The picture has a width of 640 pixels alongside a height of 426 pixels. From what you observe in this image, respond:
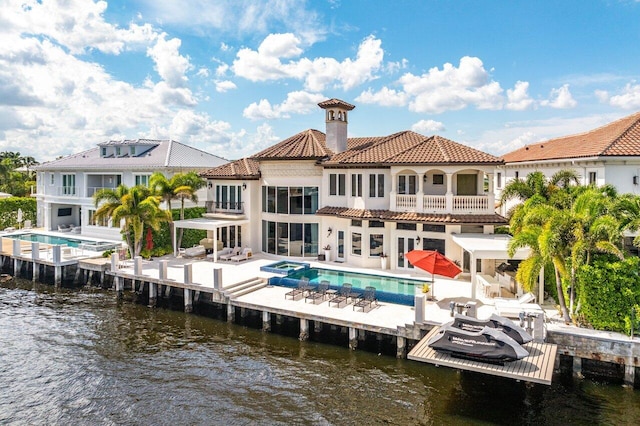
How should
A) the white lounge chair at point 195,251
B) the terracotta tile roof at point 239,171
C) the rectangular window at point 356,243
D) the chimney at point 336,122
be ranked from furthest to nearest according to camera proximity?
the terracotta tile roof at point 239,171 → the chimney at point 336,122 → the white lounge chair at point 195,251 → the rectangular window at point 356,243

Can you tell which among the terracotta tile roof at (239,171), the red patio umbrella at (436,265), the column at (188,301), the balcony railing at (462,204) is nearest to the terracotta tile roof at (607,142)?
the balcony railing at (462,204)

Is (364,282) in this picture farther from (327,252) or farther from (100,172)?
(100,172)

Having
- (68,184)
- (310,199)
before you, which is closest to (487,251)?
(310,199)

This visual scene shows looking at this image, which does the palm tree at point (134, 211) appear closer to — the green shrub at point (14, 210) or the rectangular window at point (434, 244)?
the rectangular window at point (434, 244)

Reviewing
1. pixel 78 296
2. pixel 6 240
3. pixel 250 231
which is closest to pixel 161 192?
pixel 250 231

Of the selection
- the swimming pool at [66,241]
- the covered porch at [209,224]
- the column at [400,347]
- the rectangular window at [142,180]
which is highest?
the rectangular window at [142,180]

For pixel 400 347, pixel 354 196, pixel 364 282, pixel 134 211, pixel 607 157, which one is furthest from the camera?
pixel 134 211

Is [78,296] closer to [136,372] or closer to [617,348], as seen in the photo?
[136,372]
